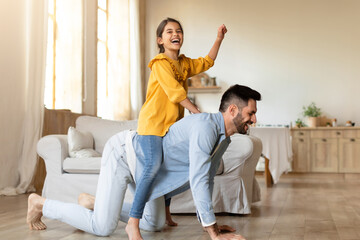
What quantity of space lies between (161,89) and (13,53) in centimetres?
313

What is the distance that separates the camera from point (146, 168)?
2.20 metres

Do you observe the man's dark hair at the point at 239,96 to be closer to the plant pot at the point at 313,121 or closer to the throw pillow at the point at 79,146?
the throw pillow at the point at 79,146

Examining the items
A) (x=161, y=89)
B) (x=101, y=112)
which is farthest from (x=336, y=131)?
(x=161, y=89)

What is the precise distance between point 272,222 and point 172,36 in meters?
1.36

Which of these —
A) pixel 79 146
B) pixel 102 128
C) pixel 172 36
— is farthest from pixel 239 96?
pixel 102 128

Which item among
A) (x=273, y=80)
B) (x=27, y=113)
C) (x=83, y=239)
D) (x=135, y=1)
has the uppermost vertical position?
(x=135, y=1)

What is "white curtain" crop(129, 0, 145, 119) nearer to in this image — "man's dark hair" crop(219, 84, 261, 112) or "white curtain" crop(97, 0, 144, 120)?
"white curtain" crop(97, 0, 144, 120)

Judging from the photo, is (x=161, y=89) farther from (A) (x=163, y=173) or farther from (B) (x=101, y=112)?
(B) (x=101, y=112)

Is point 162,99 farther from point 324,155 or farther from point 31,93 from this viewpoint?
point 324,155

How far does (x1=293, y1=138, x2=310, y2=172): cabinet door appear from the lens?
760 cm

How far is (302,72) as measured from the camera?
816 centimetres

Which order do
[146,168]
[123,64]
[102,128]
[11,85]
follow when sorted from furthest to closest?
[123,64] → [11,85] → [102,128] → [146,168]

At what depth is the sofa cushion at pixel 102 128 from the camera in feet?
13.9

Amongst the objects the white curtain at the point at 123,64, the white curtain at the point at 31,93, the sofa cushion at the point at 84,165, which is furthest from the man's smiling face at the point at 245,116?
the white curtain at the point at 123,64
